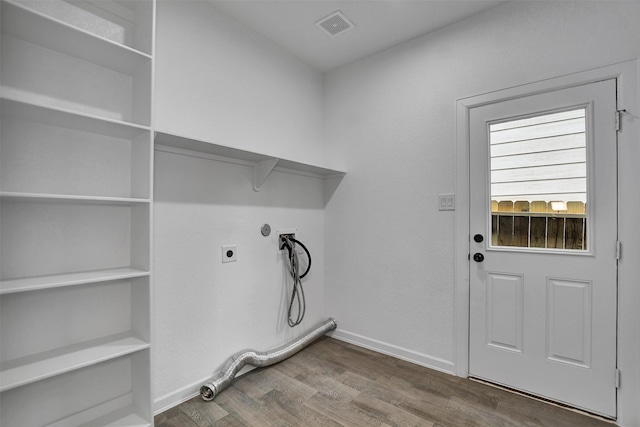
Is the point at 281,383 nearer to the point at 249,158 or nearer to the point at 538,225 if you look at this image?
the point at 249,158

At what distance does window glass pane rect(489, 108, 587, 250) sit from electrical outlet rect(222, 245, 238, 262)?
189 cm

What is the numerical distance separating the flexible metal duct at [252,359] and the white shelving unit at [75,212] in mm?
472

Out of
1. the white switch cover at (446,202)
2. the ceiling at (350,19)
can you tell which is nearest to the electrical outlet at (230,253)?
the white switch cover at (446,202)

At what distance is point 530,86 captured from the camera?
197 centimetres

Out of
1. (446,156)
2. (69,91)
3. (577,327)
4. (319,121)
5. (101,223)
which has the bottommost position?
(577,327)

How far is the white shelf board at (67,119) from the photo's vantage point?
3.84 feet

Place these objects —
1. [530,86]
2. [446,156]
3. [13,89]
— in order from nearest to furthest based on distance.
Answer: [13,89], [530,86], [446,156]

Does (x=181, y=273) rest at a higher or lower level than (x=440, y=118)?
lower

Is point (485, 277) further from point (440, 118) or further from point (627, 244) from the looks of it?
point (440, 118)

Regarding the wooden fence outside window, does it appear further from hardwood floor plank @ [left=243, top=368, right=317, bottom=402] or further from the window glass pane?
hardwood floor plank @ [left=243, top=368, right=317, bottom=402]

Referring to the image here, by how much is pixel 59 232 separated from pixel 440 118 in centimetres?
254

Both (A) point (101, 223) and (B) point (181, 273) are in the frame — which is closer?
(A) point (101, 223)

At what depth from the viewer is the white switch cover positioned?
2.25 metres

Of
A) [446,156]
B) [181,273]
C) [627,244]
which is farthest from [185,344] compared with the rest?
[627,244]
